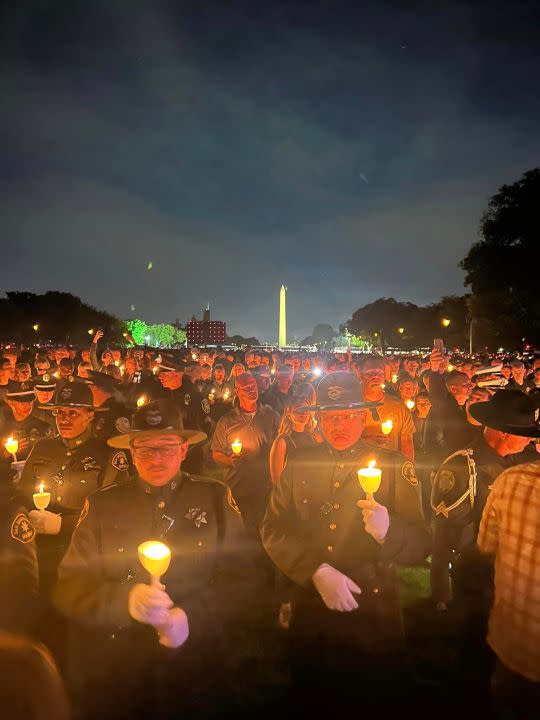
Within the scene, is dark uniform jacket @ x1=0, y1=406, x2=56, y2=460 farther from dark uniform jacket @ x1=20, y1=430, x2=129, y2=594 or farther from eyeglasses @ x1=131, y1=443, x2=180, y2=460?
eyeglasses @ x1=131, y1=443, x2=180, y2=460

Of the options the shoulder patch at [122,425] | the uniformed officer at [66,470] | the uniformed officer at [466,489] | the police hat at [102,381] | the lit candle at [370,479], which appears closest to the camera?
the lit candle at [370,479]

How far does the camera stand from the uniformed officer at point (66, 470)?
5.09 meters

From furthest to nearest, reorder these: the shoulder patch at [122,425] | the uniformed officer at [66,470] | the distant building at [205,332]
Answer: the distant building at [205,332] → the shoulder patch at [122,425] → the uniformed officer at [66,470]

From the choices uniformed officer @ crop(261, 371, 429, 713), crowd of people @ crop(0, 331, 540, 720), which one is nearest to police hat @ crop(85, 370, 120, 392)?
crowd of people @ crop(0, 331, 540, 720)

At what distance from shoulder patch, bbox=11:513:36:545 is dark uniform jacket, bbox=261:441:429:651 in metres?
1.53

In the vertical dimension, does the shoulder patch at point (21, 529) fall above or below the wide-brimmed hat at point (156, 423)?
below

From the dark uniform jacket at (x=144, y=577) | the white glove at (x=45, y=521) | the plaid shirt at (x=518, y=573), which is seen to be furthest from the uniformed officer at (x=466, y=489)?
the white glove at (x=45, y=521)

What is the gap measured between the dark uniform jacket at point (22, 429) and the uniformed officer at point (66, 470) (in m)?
1.72

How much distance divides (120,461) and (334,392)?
8.45ft

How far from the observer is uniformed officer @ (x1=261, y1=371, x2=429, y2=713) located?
10.2 feet

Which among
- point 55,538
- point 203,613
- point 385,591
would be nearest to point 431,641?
point 385,591

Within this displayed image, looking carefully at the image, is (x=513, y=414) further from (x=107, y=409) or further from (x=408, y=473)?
(x=107, y=409)

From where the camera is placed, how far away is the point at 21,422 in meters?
7.37

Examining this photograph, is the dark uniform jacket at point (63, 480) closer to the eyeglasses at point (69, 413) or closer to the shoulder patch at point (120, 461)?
the shoulder patch at point (120, 461)
